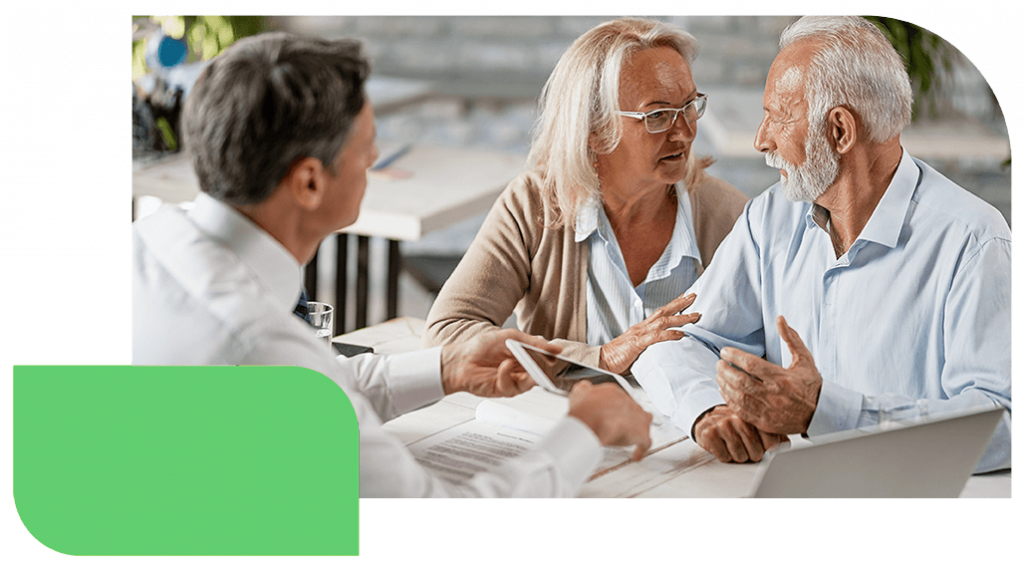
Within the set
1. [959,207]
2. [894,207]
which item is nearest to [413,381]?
[894,207]

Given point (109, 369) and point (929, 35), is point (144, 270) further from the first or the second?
point (929, 35)

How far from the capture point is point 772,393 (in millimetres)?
1768

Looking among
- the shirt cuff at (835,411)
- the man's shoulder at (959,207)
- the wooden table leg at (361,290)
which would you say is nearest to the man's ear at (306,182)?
the wooden table leg at (361,290)

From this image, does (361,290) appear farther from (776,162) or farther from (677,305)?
(776,162)

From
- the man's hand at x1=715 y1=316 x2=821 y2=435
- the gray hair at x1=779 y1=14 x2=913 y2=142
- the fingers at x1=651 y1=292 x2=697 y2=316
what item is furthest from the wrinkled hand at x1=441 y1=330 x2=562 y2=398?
the gray hair at x1=779 y1=14 x2=913 y2=142

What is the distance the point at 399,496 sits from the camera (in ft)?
5.10

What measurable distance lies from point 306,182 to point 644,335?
689 mm

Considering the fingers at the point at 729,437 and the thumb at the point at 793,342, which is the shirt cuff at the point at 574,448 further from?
the thumb at the point at 793,342

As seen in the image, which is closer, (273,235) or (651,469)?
(273,235)

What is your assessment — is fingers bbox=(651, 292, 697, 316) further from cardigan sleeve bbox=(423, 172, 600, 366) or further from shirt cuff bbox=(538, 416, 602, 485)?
shirt cuff bbox=(538, 416, 602, 485)

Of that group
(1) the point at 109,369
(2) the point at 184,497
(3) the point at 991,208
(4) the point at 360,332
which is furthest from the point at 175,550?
(3) the point at 991,208

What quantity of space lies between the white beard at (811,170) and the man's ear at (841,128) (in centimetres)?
1

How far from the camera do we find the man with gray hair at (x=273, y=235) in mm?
1516

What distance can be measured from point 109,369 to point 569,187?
2.86 ft
